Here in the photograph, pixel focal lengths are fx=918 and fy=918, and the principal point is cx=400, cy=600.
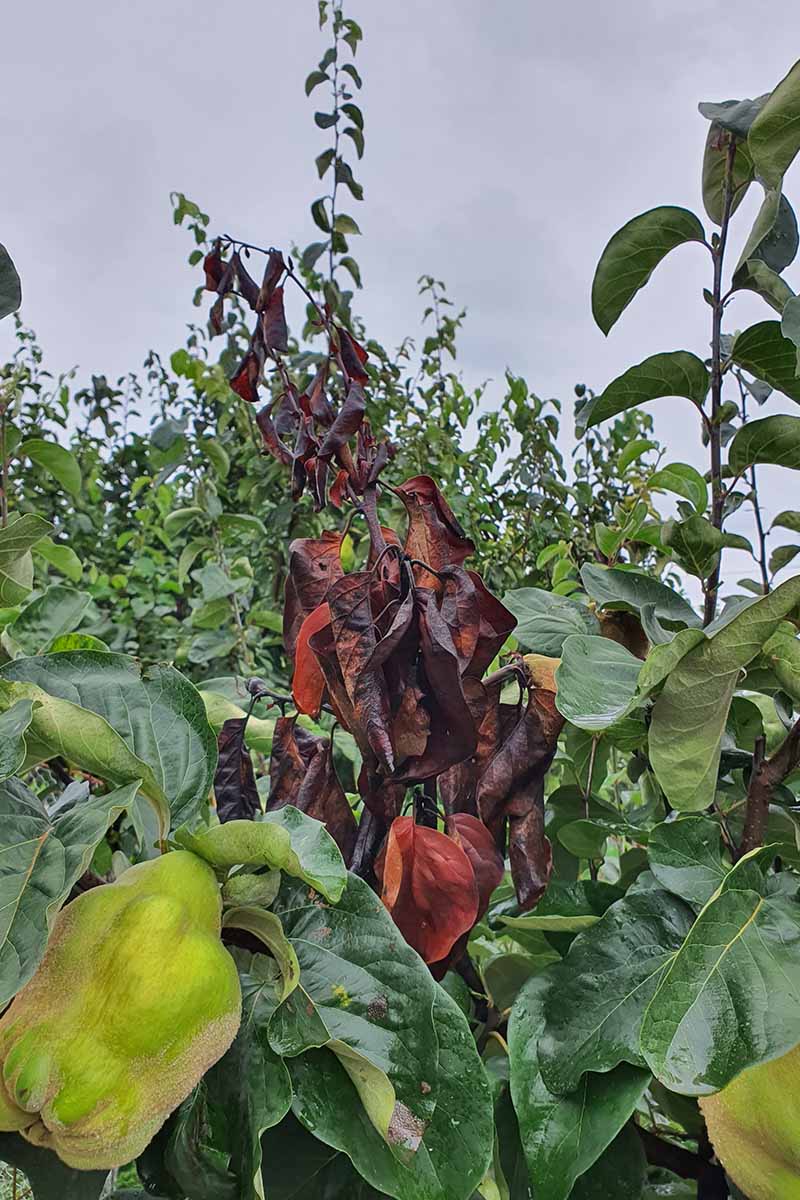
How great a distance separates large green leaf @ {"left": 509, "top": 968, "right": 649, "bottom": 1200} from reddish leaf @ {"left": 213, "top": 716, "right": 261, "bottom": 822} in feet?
0.49

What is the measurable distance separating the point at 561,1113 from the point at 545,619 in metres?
0.24

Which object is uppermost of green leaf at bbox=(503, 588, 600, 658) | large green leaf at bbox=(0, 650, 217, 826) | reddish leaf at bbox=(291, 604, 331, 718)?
green leaf at bbox=(503, 588, 600, 658)

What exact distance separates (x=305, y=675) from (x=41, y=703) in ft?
0.37

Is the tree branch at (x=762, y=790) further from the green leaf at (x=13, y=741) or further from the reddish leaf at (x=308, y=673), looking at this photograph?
the green leaf at (x=13, y=741)

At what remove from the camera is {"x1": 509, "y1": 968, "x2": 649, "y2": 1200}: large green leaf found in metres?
0.33

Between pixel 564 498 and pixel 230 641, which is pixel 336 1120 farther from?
pixel 564 498

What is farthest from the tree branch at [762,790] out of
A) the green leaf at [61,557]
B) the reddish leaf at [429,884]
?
the green leaf at [61,557]

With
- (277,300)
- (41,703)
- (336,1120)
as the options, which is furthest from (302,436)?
(336,1120)

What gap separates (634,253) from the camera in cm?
52

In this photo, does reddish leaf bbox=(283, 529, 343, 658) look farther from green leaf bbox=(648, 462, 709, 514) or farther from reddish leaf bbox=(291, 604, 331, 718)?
green leaf bbox=(648, 462, 709, 514)

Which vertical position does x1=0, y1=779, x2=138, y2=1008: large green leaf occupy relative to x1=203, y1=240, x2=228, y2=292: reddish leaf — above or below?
below

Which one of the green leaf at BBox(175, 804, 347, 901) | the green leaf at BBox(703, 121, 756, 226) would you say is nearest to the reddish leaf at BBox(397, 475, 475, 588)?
the green leaf at BBox(175, 804, 347, 901)

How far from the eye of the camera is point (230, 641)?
141 cm

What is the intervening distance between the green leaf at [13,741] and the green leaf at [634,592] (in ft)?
0.96
